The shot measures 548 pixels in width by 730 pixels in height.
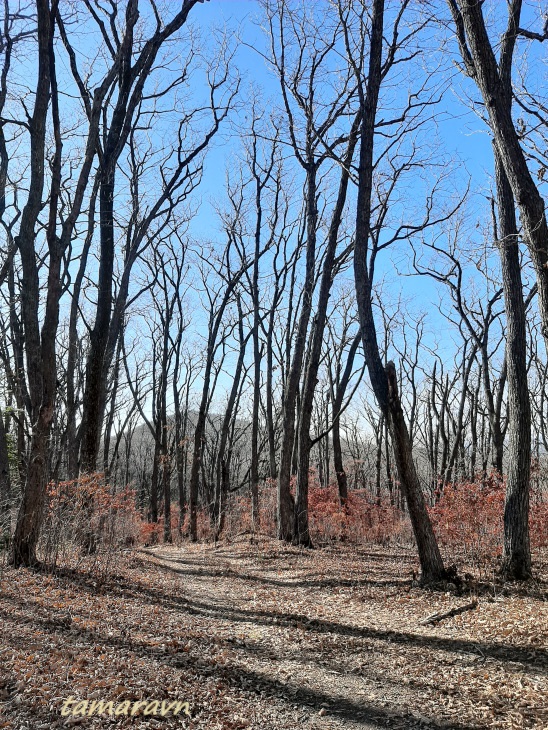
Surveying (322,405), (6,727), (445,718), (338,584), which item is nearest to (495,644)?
(445,718)

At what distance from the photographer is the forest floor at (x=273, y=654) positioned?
129 inches

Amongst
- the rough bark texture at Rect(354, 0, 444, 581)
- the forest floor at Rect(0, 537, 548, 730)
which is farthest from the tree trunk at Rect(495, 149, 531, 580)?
the rough bark texture at Rect(354, 0, 444, 581)

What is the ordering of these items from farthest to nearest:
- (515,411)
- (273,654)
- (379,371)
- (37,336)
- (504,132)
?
(37,336), (379,371), (515,411), (504,132), (273,654)

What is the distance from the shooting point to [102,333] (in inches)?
371

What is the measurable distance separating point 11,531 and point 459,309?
14771 mm

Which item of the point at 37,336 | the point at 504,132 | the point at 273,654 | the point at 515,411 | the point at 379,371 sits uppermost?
the point at 504,132

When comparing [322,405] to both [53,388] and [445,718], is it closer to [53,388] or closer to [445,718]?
[53,388]

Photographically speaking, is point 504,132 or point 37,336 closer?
point 504,132

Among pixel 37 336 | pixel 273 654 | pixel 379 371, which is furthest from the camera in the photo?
pixel 37 336

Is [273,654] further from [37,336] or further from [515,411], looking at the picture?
[37,336]

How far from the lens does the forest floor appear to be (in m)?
3.27

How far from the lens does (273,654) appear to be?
4449mm

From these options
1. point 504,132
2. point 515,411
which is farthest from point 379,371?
point 504,132

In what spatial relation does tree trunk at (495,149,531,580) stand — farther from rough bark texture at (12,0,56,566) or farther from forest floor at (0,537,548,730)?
rough bark texture at (12,0,56,566)
